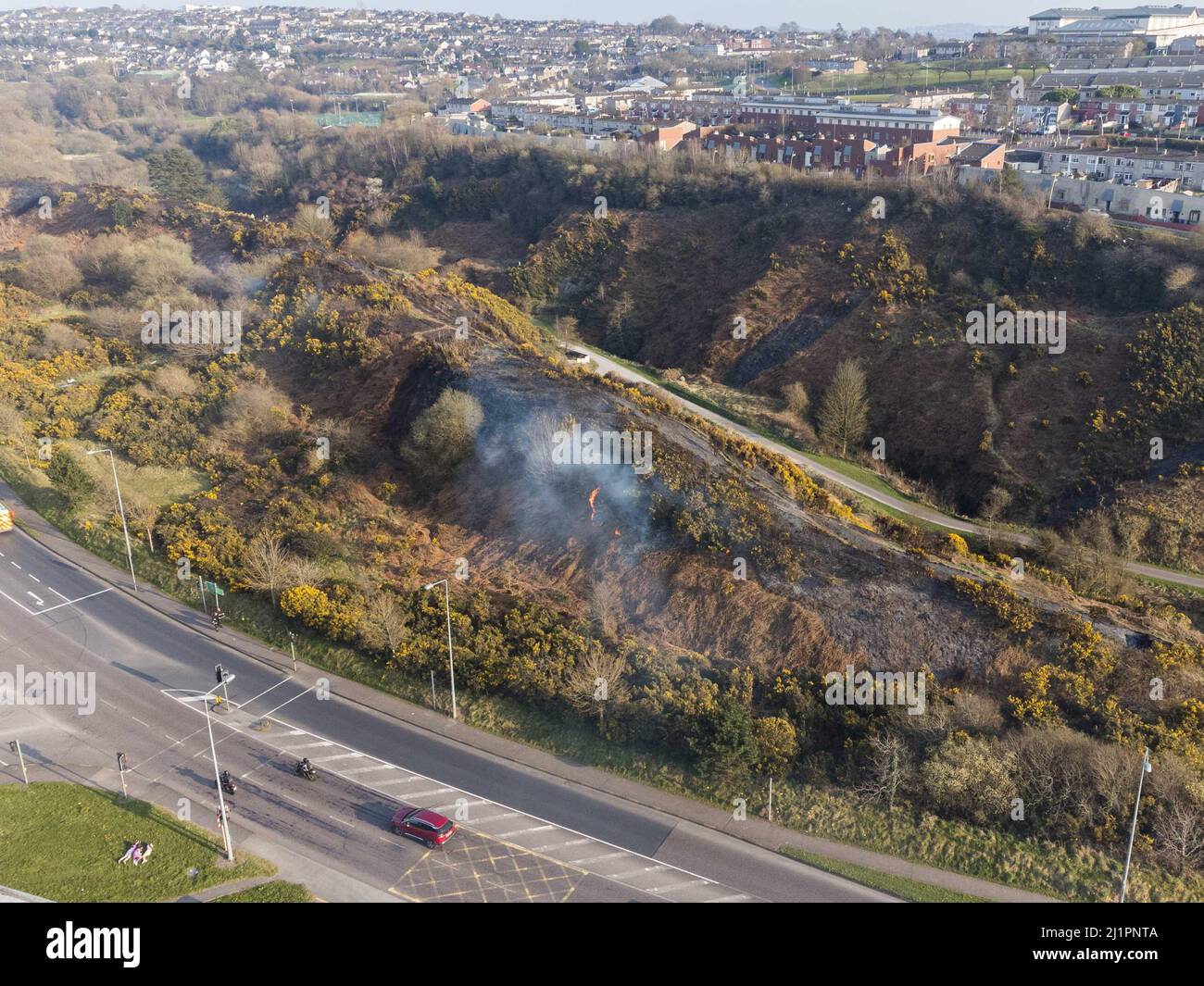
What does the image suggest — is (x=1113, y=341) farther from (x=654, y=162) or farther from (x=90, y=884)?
(x=90, y=884)

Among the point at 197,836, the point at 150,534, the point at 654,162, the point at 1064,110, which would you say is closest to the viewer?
the point at 197,836

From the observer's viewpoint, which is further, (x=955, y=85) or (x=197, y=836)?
(x=955, y=85)

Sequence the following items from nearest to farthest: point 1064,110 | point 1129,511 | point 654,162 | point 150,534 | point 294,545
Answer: point 294,545
point 150,534
point 1129,511
point 654,162
point 1064,110

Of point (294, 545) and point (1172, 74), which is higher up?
point (1172, 74)

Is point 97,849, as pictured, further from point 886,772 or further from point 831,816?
point 886,772

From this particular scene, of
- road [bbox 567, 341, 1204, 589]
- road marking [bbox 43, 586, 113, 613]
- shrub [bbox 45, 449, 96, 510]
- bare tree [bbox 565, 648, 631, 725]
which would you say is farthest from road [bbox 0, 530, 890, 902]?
road [bbox 567, 341, 1204, 589]

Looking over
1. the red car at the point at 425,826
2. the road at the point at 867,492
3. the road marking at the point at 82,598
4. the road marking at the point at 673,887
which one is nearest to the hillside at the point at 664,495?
the road marking at the point at 82,598

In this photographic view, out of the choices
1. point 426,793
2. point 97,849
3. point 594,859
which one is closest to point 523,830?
point 594,859
